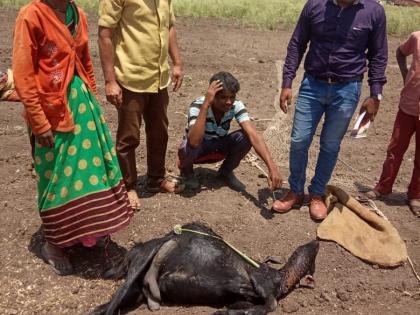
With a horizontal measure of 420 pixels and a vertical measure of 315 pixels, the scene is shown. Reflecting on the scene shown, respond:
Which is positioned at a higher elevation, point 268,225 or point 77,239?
point 77,239

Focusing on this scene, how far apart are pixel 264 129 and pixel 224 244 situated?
2.96 metres

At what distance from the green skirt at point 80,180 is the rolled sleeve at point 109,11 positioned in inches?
22.1

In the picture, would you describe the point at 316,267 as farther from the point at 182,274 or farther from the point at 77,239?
the point at 77,239

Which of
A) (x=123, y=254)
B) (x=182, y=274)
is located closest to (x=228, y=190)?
(x=123, y=254)

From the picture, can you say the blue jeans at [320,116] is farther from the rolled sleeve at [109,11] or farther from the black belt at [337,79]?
the rolled sleeve at [109,11]

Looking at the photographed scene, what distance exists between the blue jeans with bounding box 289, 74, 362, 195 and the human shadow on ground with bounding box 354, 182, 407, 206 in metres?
0.81

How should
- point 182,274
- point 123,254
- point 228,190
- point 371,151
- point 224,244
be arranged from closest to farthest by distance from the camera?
point 182,274 → point 224,244 → point 123,254 → point 228,190 → point 371,151

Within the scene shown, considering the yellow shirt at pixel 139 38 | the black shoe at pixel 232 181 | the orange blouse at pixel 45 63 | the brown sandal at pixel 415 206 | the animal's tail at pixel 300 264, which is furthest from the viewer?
the black shoe at pixel 232 181

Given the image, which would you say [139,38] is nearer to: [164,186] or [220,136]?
[220,136]

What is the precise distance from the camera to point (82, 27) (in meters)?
2.93

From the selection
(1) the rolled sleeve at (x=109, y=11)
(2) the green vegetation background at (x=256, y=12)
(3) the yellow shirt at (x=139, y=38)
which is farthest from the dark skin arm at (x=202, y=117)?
(2) the green vegetation background at (x=256, y=12)

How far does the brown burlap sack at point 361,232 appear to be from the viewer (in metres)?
3.67

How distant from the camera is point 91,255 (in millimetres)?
3395

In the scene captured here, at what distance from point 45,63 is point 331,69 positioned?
2061 millimetres
